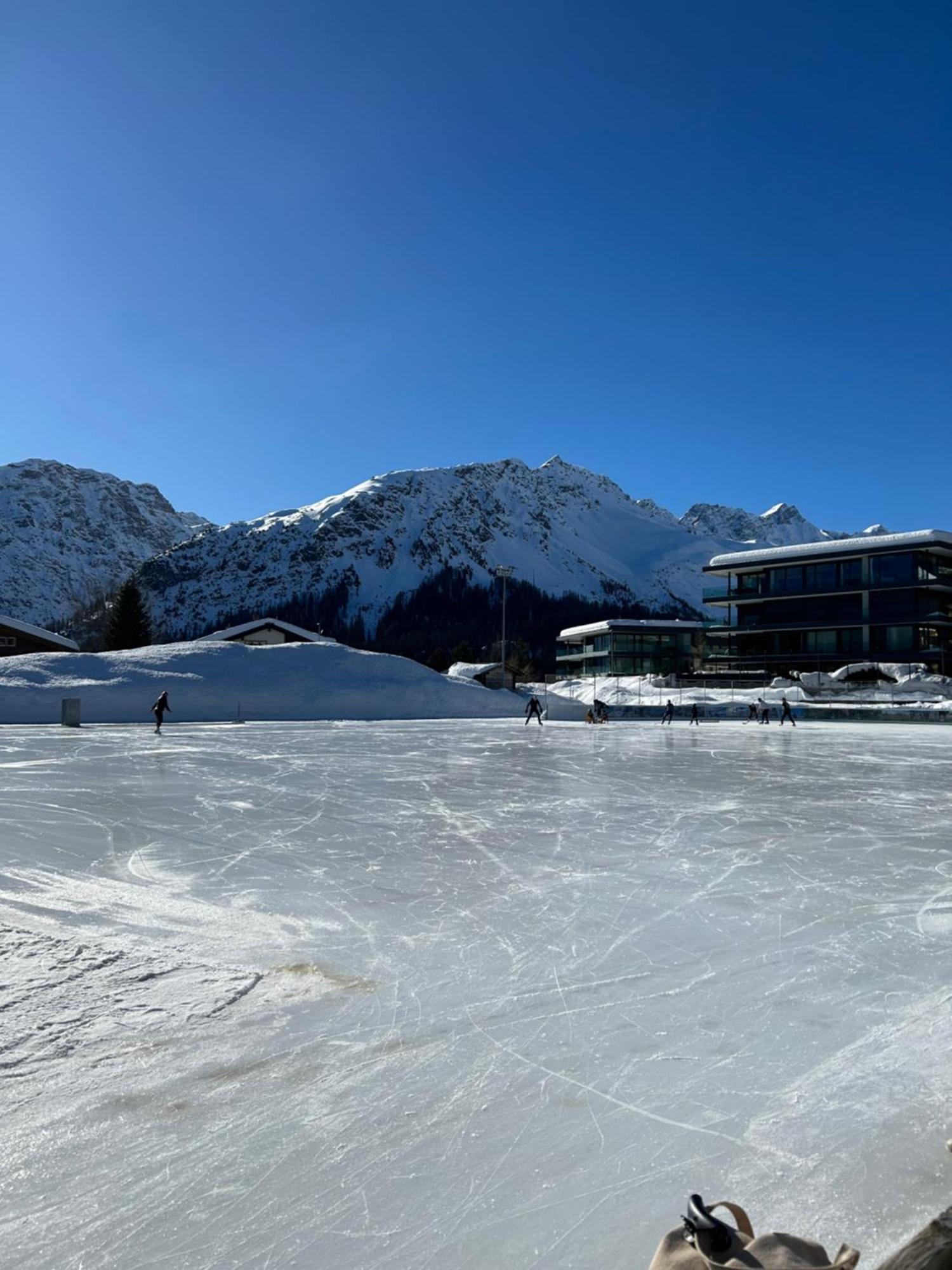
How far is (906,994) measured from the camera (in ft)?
13.3

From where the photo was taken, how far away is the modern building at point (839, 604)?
5469 cm

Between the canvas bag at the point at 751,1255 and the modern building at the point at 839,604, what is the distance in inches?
2187

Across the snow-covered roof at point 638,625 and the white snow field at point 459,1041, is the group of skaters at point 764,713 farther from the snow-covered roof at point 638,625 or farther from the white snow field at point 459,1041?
the snow-covered roof at point 638,625

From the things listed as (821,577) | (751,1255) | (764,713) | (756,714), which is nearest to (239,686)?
(764,713)

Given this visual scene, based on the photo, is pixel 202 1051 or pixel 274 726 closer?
pixel 202 1051

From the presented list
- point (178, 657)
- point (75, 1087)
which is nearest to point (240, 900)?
point (75, 1087)

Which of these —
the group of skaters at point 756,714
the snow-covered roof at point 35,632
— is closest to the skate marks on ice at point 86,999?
the group of skaters at point 756,714

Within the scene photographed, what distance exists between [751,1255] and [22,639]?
53390 millimetres

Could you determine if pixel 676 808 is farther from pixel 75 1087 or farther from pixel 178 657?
pixel 178 657

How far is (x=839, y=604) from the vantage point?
58938 mm

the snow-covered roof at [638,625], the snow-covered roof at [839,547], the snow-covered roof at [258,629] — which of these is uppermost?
the snow-covered roof at [839,547]

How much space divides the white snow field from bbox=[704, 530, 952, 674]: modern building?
51.5 metres

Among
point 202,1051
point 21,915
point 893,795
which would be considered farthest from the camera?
point 893,795

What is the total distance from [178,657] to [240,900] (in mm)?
35301
